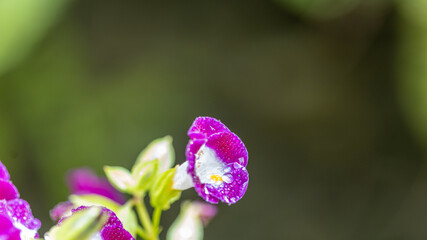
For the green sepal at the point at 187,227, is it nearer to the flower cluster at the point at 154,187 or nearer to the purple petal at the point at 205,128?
the flower cluster at the point at 154,187

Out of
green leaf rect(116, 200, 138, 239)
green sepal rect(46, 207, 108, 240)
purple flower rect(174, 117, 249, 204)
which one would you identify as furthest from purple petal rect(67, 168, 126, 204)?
green sepal rect(46, 207, 108, 240)

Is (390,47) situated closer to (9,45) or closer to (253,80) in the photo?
(253,80)

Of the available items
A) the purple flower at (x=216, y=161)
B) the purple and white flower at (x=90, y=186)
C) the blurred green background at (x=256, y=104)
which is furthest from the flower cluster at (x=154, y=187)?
the blurred green background at (x=256, y=104)

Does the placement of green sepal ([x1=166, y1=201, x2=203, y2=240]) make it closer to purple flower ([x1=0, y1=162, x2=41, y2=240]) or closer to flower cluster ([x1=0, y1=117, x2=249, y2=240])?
flower cluster ([x1=0, y1=117, x2=249, y2=240])

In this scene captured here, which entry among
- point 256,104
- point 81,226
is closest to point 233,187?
point 81,226

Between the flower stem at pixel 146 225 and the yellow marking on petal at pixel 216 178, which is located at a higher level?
the yellow marking on petal at pixel 216 178

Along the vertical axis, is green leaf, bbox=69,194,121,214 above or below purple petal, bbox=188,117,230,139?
below

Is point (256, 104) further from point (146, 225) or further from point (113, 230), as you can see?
point (113, 230)

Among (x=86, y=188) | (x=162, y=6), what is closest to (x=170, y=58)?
(x=162, y=6)

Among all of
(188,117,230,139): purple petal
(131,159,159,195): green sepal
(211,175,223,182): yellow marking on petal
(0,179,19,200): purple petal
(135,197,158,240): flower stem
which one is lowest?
(135,197,158,240): flower stem
